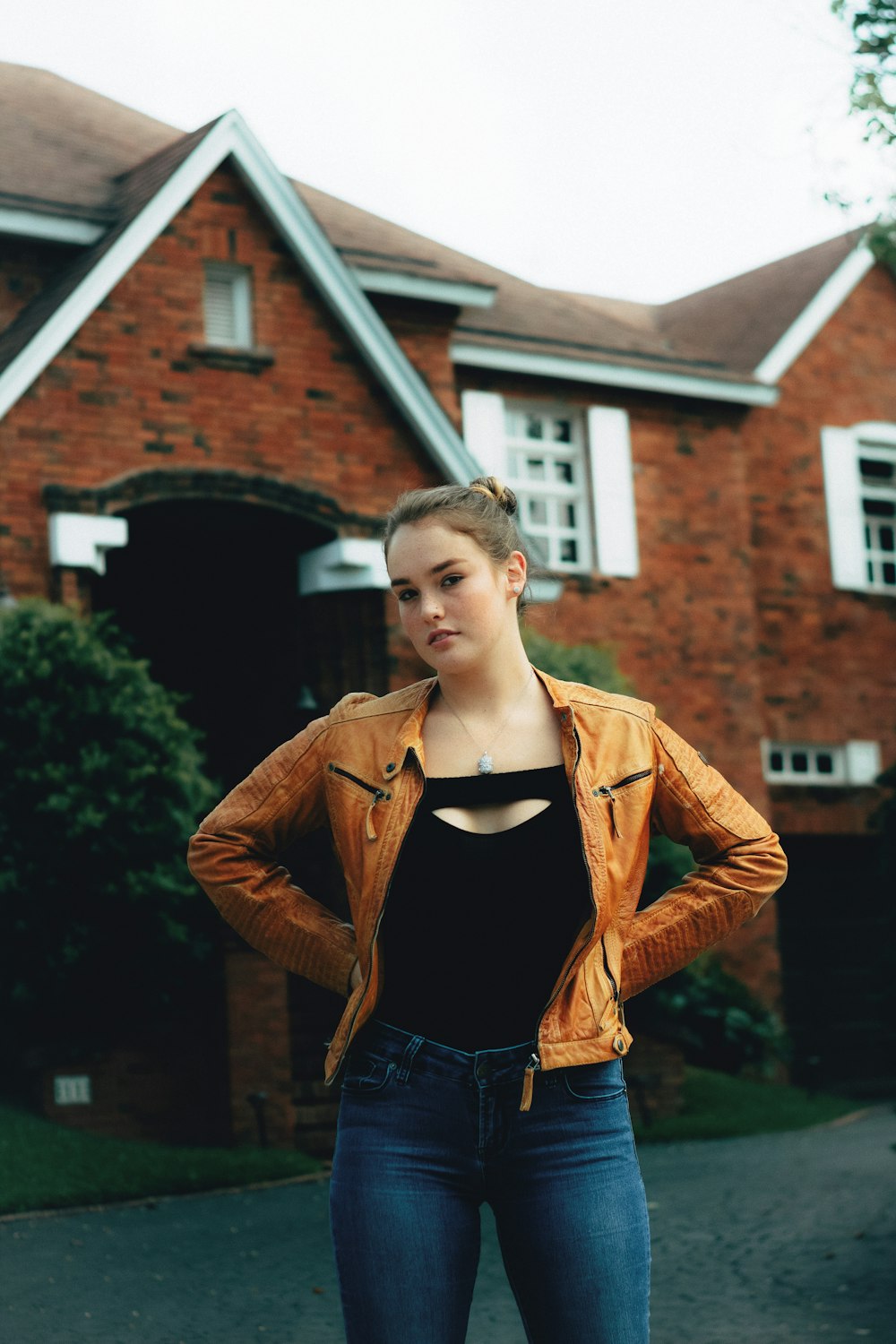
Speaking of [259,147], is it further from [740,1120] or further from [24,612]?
[740,1120]

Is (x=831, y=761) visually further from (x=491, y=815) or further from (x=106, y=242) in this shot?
(x=491, y=815)

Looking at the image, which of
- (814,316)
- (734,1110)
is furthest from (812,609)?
(734,1110)

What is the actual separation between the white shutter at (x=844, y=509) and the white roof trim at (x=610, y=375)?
0.90 metres

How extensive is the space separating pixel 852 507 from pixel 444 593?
17.6 m

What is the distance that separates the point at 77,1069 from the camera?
11.5 meters

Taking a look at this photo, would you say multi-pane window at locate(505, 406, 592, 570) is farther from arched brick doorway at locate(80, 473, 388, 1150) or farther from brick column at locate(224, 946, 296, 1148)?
brick column at locate(224, 946, 296, 1148)

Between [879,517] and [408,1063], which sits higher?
[879,517]

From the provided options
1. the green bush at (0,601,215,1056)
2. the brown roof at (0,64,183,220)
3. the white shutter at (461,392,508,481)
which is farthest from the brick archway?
the white shutter at (461,392,508,481)

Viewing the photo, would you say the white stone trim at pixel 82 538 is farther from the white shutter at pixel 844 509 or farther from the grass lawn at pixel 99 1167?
the white shutter at pixel 844 509

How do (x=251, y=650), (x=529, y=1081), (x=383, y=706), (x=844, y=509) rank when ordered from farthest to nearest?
(x=844, y=509), (x=251, y=650), (x=383, y=706), (x=529, y=1081)

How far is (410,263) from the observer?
1656 centimetres

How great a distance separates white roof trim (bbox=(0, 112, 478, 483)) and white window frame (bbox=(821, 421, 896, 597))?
667 cm

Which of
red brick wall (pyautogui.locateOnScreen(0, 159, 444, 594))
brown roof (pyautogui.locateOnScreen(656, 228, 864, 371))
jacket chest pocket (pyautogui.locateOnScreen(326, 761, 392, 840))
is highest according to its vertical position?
brown roof (pyautogui.locateOnScreen(656, 228, 864, 371))

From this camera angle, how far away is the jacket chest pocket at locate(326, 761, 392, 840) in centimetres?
289
